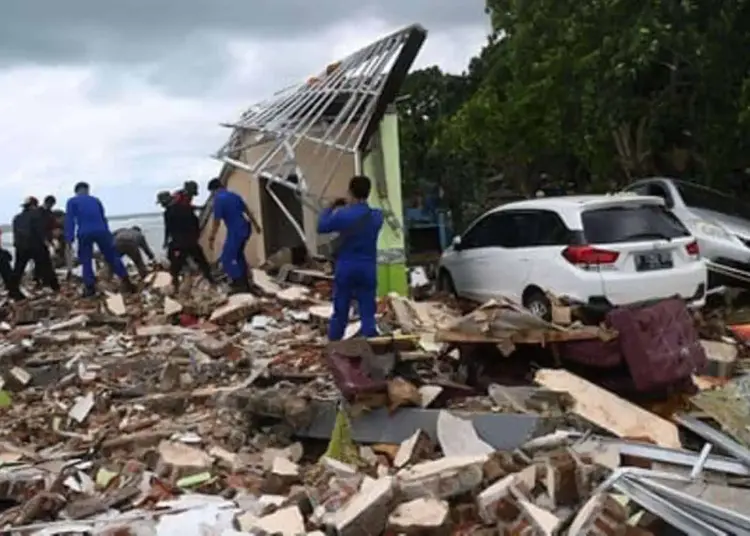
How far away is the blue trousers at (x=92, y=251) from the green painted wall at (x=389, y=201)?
393 cm

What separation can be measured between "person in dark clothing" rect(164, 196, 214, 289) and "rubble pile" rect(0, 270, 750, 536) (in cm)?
456

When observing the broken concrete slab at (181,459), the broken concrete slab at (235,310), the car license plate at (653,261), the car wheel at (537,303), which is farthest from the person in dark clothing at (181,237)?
the broken concrete slab at (181,459)

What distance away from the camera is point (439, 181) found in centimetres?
2984

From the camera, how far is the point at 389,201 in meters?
17.4

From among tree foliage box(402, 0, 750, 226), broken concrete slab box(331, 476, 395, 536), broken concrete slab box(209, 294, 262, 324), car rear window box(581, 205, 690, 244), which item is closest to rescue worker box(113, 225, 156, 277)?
broken concrete slab box(209, 294, 262, 324)

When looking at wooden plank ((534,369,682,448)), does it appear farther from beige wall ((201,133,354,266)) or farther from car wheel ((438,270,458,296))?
beige wall ((201,133,354,266))

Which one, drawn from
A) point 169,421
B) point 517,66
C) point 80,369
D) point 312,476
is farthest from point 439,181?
point 312,476

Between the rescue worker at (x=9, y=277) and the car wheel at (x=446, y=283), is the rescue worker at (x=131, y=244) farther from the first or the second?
the car wheel at (x=446, y=283)

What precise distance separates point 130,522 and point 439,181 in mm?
23125

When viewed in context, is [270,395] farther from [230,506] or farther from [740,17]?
[740,17]

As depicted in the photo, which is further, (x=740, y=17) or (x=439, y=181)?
(x=439, y=181)

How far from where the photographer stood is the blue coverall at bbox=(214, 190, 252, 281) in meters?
16.3

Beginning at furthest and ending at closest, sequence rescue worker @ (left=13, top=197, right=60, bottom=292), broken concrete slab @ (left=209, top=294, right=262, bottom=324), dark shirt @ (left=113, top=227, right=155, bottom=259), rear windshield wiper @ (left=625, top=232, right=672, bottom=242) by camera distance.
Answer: dark shirt @ (left=113, top=227, right=155, bottom=259)
rescue worker @ (left=13, top=197, right=60, bottom=292)
broken concrete slab @ (left=209, top=294, right=262, bottom=324)
rear windshield wiper @ (left=625, top=232, right=672, bottom=242)

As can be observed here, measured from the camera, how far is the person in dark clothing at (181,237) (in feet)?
54.7
